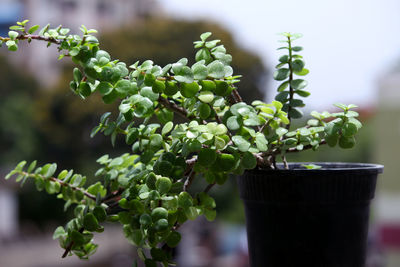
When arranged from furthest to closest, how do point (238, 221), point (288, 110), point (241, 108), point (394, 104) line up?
1. point (238, 221)
2. point (394, 104)
3. point (288, 110)
4. point (241, 108)

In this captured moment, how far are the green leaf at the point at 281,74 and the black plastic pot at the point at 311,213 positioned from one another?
0.14m

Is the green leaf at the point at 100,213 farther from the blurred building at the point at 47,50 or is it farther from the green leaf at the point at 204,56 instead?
the blurred building at the point at 47,50

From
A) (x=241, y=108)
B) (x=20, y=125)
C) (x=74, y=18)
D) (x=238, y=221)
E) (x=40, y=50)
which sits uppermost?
(x=241, y=108)

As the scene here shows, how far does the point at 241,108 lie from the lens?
0.56 m

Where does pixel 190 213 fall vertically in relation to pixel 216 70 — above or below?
below

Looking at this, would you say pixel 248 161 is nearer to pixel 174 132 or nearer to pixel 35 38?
pixel 174 132

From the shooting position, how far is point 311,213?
62 cm

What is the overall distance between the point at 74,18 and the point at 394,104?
31.9 ft

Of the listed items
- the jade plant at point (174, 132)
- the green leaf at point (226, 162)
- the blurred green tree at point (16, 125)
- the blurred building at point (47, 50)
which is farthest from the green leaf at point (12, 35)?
the blurred green tree at point (16, 125)

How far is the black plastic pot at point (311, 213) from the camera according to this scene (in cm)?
62

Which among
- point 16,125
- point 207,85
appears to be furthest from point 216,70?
point 16,125

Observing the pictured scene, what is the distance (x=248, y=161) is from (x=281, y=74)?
17cm

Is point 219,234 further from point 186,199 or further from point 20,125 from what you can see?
point 186,199

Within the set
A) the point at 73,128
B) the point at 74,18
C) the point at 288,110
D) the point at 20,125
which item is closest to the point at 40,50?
the point at 74,18
